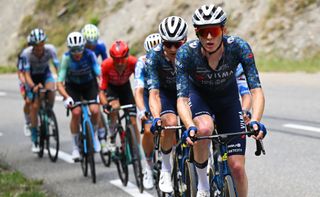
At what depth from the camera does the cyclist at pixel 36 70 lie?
10.7m

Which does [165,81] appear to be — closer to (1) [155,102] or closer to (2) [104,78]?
(1) [155,102]

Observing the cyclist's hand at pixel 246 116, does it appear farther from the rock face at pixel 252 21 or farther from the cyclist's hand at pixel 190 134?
the rock face at pixel 252 21

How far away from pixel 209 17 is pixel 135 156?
125 inches

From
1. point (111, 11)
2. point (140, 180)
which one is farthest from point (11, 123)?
point (111, 11)

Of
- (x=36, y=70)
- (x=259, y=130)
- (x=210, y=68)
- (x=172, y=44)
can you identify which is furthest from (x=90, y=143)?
(x=259, y=130)

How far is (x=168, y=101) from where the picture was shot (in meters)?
7.05

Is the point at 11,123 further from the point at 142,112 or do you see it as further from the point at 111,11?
the point at 111,11

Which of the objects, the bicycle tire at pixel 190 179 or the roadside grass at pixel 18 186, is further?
the roadside grass at pixel 18 186

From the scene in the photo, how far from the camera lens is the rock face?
2180 cm

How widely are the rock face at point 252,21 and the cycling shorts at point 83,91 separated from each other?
12.5m

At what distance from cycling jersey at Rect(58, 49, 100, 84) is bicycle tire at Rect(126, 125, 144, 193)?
1.66 m

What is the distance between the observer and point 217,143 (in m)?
5.45

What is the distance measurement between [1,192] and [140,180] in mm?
1599

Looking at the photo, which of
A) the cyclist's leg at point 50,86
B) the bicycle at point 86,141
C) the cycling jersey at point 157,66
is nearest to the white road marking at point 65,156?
the cyclist's leg at point 50,86
